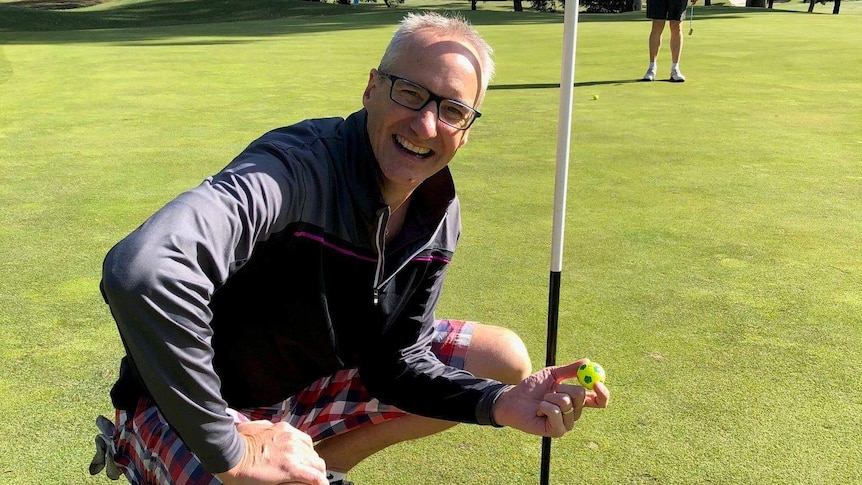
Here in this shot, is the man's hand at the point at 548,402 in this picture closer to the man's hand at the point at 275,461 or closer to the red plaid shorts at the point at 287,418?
the red plaid shorts at the point at 287,418

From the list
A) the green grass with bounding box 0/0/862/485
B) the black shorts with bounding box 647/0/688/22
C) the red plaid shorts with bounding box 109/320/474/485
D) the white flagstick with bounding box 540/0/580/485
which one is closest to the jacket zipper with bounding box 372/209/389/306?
the red plaid shorts with bounding box 109/320/474/485

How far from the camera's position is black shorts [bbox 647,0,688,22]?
981 cm

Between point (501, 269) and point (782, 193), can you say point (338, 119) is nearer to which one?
point (501, 269)

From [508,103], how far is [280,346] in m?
6.65

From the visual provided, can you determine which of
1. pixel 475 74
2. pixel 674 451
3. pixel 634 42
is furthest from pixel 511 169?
pixel 634 42

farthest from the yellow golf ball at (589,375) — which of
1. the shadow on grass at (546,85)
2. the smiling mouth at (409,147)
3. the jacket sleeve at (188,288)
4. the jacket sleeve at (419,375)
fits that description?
the shadow on grass at (546,85)

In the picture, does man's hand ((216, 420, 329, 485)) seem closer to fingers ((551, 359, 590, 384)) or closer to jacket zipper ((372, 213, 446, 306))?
jacket zipper ((372, 213, 446, 306))

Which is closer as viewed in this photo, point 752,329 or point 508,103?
point 752,329

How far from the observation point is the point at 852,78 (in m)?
10.1

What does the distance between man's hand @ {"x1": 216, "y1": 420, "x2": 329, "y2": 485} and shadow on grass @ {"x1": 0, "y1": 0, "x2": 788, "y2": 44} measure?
1148cm

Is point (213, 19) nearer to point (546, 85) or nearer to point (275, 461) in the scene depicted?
point (546, 85)

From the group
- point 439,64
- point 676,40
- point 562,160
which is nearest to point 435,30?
point 439,64

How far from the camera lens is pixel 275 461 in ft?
5.70

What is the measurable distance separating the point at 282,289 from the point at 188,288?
436 millimetres
